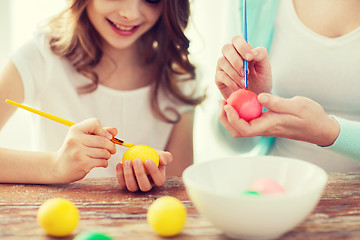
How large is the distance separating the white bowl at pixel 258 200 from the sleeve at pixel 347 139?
0.31 m

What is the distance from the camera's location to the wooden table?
2.15 ft

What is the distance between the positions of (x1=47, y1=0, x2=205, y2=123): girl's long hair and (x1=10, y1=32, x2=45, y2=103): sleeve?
7 centimetres

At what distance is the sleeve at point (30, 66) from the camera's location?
4.67ft

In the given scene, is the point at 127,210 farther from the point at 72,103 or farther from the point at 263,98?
the point at 72,103

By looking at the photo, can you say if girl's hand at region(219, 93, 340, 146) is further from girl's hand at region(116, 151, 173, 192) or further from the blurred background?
the blurred background

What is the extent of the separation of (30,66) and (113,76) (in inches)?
12.3

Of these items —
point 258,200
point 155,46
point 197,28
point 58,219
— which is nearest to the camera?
point 258,200

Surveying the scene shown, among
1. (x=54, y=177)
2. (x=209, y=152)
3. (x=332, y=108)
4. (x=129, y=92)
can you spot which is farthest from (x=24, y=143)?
(x=332, y=108)

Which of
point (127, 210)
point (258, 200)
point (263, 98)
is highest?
point (263, 98)

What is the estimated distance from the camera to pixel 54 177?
37.2 inches

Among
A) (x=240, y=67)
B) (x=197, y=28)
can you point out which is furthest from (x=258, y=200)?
(x=197, y=28)

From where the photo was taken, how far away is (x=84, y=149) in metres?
0.94

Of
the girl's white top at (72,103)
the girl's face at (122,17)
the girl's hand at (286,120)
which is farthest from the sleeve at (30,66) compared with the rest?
the girl's hand at (286,120)

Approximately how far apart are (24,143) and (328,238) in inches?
101
